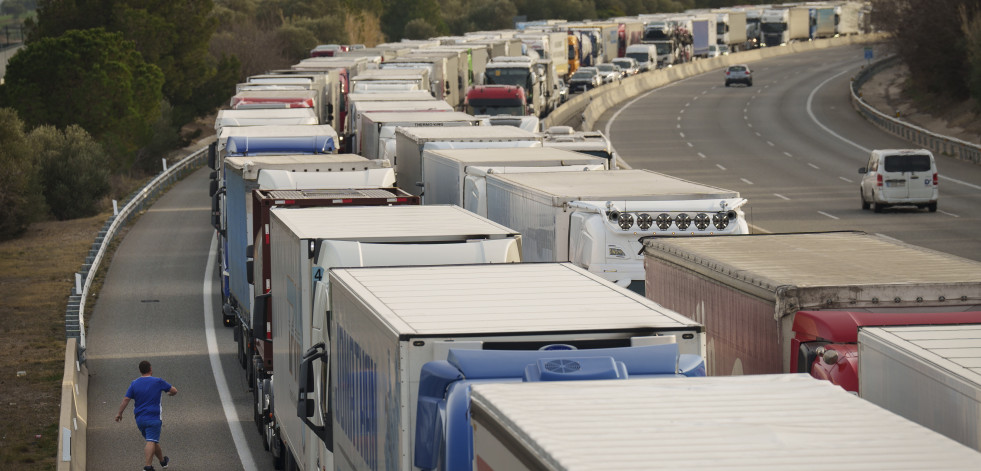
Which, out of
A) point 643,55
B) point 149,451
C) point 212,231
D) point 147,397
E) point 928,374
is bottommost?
point 212,231

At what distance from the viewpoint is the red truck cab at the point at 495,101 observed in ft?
163

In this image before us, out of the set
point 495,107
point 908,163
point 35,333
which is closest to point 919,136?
point 495,107

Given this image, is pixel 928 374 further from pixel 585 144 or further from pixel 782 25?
pixel 782 25

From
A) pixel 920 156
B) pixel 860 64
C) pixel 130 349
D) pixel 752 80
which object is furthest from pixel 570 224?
pixel 860 64

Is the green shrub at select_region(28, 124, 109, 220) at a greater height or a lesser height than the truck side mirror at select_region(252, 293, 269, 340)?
lesser

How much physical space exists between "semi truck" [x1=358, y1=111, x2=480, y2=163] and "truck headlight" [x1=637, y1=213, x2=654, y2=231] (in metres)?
12.3

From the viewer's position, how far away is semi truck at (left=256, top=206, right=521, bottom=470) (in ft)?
38.4

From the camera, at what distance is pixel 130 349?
23.5 meters

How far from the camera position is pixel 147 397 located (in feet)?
51.5

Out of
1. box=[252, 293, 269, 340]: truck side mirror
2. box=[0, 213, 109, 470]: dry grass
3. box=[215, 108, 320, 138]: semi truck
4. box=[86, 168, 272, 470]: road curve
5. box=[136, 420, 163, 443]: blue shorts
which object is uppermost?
box=[215, 108, 320, 138]: semi truck

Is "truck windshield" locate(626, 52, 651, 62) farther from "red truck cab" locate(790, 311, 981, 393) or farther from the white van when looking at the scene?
"red truck cab" locate(790, 311, 981, 393)

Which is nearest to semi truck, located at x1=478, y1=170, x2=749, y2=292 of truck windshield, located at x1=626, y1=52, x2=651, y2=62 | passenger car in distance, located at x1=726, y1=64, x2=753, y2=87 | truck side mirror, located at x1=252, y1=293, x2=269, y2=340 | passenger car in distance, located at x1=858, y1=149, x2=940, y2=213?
truck side mirror, located at x1=252, y1=293, x2=269, y2=340

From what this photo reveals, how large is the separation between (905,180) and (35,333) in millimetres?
23036

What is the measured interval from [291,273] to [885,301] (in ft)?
17.0
